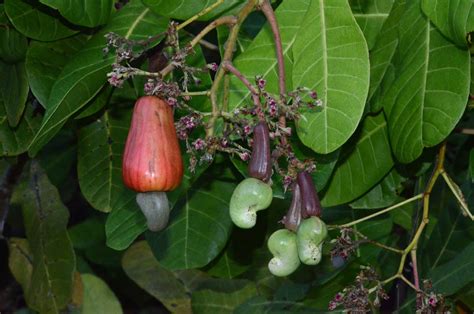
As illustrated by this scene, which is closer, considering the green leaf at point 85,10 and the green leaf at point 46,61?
the green leaf at point 85,10

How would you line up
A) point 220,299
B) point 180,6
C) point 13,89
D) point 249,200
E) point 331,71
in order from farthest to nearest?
point 220,299 < point 13,89 < point 180,6 < point 331,71 < point 249,200

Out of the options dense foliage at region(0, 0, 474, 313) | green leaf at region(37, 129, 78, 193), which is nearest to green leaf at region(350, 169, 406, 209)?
dense foliage at region(0, 0, 474, 313)

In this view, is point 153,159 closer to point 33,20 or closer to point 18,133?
point 33,20

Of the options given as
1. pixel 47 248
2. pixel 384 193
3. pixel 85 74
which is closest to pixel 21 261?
pixel 47 248

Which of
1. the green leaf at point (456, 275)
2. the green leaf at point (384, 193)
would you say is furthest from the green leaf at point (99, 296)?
the green leaf at point (456, 275)

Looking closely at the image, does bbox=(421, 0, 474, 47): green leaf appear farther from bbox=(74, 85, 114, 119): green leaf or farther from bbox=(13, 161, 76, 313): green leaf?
bbox=(13, 161, 76, 313): green leaf

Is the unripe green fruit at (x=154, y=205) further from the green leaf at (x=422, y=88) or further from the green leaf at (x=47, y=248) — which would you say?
the green leaf at (x=47, y=248)
